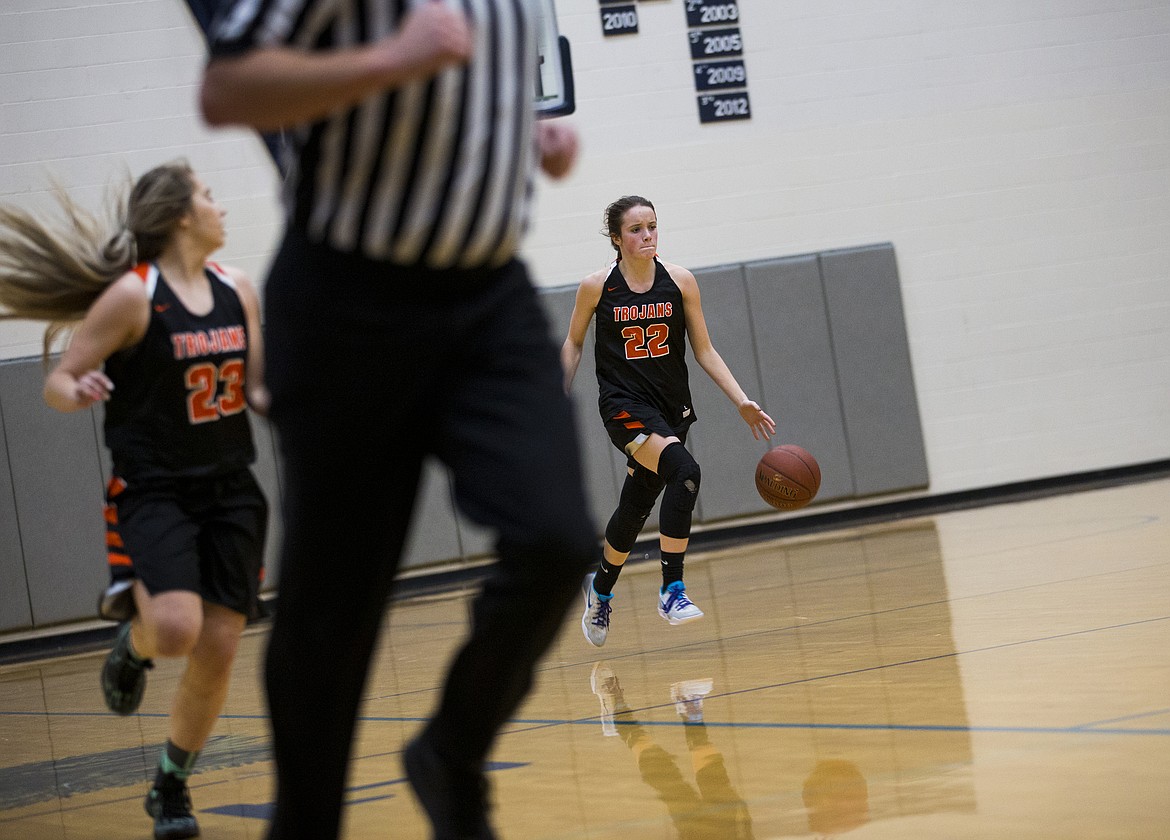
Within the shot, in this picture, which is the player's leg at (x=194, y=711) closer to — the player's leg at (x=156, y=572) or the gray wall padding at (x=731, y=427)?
the player's leg at (x=156, y=572)

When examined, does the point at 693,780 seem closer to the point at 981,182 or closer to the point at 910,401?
the point at 910,401

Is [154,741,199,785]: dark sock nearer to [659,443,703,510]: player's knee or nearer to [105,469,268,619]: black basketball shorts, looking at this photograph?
[105,469,268,619]: black basketball shorts

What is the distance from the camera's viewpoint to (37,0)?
9.53 metres

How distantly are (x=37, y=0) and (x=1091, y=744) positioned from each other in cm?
894

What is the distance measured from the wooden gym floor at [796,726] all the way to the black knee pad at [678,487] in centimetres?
43

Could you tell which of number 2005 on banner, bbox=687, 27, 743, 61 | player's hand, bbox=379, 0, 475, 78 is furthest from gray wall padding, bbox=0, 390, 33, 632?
player's hand, bbox=379, 0, 475, 78

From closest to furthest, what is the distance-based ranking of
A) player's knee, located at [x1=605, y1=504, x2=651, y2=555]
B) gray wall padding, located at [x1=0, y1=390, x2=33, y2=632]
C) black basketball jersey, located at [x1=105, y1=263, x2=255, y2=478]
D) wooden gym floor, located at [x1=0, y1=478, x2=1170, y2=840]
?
wooden gym floor, located at [x1=0, y1=478, x2=1170, y2=840] < black basketball jersey, located at [x1=105, y1=263, x2=255, y2=478] < player's knee, located at [x1=605, y1=504, x2=651, y2=555] < gray wall padding, located at [x1=0, y1=390, x2=33, y2=632]

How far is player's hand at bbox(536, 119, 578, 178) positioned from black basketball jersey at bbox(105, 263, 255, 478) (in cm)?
125

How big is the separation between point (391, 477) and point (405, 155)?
40 centimetres

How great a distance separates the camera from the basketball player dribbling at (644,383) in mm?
5688

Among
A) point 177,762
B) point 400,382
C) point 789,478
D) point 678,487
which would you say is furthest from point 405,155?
point 789,478

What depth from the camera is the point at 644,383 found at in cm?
589

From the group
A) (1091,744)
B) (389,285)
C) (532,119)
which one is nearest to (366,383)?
(389,285)

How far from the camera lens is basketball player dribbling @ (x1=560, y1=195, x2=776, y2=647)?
18.7 feet
